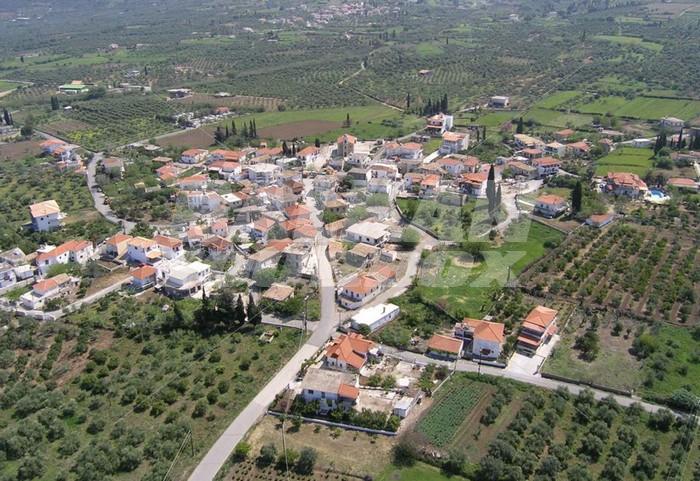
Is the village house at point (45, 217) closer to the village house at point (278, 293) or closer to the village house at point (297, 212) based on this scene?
the village house at point (297, 212)

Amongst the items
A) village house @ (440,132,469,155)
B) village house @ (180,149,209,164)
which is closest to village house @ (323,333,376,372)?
village house @ (180,149,209,164)

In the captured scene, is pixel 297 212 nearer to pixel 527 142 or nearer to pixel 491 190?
pixel 491 190

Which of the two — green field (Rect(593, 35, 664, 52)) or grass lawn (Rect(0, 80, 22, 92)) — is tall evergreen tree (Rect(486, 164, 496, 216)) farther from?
grass lawn (Rect(0, 80, 22, 92))

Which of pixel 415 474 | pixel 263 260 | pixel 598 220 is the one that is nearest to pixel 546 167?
pixel 598 220

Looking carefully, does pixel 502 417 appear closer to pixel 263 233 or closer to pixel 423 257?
pixel 423 257

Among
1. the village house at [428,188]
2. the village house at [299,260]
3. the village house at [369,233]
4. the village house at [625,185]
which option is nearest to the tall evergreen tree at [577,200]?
the village house at [625,185]

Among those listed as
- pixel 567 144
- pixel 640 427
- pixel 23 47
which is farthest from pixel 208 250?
pixel 23 47
